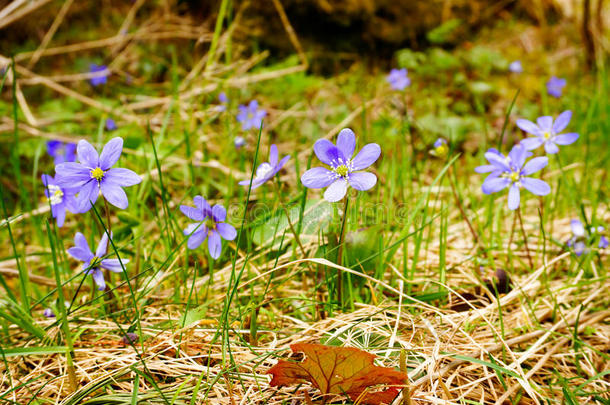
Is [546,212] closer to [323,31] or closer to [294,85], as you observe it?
[294,85]

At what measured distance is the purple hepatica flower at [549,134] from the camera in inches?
63.6

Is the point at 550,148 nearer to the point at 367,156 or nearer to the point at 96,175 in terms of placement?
the point at 367,156

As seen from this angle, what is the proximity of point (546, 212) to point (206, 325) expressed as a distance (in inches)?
58.9

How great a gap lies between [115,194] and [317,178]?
51 cm

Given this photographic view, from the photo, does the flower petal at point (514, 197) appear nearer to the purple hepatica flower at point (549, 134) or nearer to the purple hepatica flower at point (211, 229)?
the purple hepatica flower at point (549, 134)

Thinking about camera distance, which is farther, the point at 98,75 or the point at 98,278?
the point at 98,75

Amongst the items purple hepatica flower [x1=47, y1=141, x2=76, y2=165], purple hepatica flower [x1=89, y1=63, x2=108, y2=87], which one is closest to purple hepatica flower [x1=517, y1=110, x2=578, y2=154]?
purple hepatica flower [x1=47, y1=141, x2=76, y2=165]

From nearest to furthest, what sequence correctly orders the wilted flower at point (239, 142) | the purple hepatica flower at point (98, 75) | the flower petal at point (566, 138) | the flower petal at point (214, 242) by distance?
1. the flower petal at point (214, 242)
2. the flower petal at point (566, 138)
3. the wilted flower at point (239, 142)
4. the purple hepatica flower at point (98, 75)

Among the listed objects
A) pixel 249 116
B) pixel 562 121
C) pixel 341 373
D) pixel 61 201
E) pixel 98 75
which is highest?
pixel 98 75

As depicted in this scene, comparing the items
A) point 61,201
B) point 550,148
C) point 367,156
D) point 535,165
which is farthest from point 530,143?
point 61,201

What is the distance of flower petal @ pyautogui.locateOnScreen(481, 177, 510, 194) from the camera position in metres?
1.47

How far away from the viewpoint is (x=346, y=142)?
115 centimetres

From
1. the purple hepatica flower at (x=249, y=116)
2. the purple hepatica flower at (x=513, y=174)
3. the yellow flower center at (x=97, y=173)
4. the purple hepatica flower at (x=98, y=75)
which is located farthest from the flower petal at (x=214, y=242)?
the purple hepatica flower at (x=98, y=75)

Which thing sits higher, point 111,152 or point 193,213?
point 111,152
